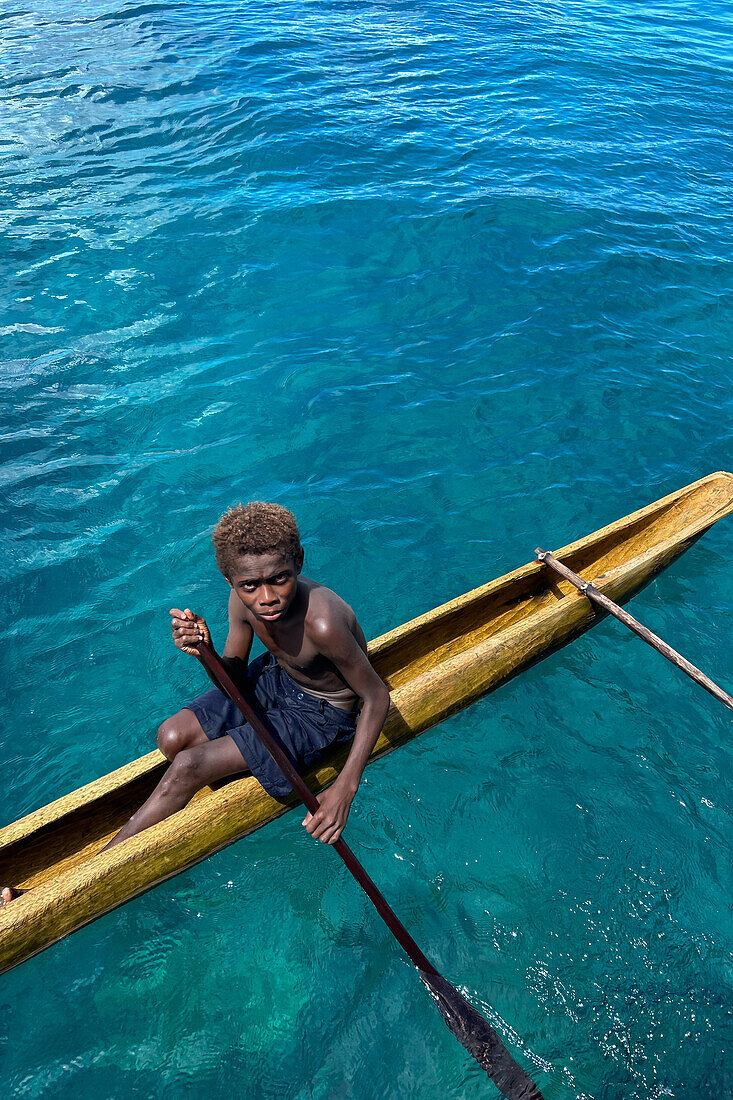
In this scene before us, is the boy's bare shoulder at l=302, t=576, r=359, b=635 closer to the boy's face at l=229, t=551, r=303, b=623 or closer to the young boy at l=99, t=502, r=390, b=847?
the young boy at l=99, t=502, r=390, b=847

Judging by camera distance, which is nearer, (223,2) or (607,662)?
(607,662)

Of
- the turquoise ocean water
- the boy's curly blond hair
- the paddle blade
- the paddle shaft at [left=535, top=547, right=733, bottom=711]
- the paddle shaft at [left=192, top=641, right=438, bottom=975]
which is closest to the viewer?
the boy's curly blond hair

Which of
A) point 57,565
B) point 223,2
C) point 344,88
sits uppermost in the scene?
point 223,2

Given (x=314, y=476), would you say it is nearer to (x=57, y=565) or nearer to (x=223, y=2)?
(x=57, y=565)

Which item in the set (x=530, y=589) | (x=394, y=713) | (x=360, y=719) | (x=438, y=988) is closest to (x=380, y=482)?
(x=530, y=589)

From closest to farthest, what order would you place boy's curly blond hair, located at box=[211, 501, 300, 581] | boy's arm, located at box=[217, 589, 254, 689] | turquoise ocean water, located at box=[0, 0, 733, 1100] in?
boy's curly blond hair, located at box=[211, 501, 300, 581], turquoise ocean water, located at box=[0, 0, 733, 1100], boy's arm, located at box=[217, 589, 254, 689]

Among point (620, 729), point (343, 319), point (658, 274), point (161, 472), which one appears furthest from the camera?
point (658, 274)

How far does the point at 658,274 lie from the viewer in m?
9.65

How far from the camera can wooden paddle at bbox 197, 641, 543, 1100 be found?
354 cm

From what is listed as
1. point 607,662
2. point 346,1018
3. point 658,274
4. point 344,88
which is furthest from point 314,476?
point 344,88

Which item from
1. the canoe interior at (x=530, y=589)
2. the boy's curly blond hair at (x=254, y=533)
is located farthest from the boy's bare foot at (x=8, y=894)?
the canoe interior at (x=530, y=589)

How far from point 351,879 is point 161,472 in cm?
413

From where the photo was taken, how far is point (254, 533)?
3270 mm

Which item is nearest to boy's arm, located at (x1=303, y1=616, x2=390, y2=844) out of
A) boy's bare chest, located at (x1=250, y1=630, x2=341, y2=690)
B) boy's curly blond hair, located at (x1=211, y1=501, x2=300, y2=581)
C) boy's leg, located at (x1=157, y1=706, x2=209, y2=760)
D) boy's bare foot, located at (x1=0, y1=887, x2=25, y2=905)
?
boy's bare chest, located at (x1=250, y1=630, x2=341, y2=690)
